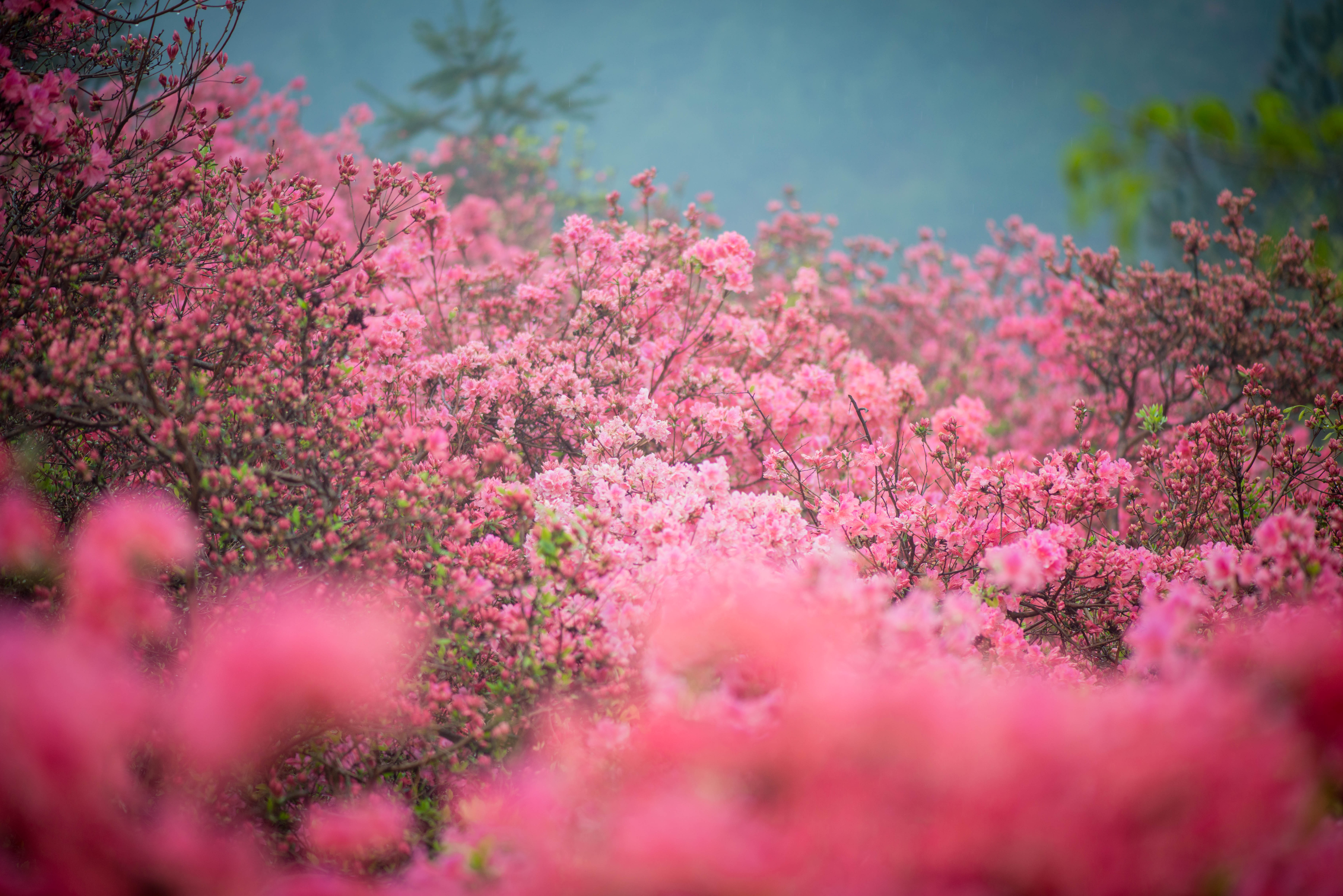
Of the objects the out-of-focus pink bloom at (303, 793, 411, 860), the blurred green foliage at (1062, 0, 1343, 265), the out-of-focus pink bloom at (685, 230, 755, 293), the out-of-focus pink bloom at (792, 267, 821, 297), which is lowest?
the out-of-focus pink bloom at (303, 793, 411, 860)

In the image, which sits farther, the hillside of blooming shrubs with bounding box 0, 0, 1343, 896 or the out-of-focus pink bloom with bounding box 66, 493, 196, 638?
the out-of-focus pink bloom with bounding box 66, 493, 196, 638

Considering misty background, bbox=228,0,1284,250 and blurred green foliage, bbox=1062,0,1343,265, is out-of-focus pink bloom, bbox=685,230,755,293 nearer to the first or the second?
blurred green foliage, bbox=1062,0,1343,265

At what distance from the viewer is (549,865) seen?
187cm

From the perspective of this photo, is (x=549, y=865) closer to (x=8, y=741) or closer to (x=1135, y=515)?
(x=8, y=741)

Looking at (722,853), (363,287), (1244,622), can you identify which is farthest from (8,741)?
(1244,622)

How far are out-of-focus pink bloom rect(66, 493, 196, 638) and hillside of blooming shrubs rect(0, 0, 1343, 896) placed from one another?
23 mm

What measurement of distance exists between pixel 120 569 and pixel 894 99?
208922 millimetres

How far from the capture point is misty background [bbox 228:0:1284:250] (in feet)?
317

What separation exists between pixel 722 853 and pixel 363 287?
425cm

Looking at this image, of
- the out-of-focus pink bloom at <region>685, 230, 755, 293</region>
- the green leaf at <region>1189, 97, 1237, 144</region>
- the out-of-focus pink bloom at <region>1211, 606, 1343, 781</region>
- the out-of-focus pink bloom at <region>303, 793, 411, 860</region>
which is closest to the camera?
the out-of-focus pink bloom at <region>1211, 606, 1343, 781</region>

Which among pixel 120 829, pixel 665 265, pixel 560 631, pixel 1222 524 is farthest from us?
pixel 665 265

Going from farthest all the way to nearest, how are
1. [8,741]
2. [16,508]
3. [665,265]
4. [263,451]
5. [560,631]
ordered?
[665,265]
[263,451]
[560,631]
[16,508]
[8,741]

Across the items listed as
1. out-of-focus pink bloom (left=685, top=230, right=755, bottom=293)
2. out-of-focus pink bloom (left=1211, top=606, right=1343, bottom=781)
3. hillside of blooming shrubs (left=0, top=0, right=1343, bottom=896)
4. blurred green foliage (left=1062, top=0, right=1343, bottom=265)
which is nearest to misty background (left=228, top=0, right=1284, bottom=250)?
hillside of blooming shrubs (left=0, top=0, right=1343, bottom=896)

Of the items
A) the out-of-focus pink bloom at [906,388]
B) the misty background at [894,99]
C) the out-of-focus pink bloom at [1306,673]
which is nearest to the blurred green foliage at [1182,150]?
the out-of-focus pink bloom at [1306,673]
